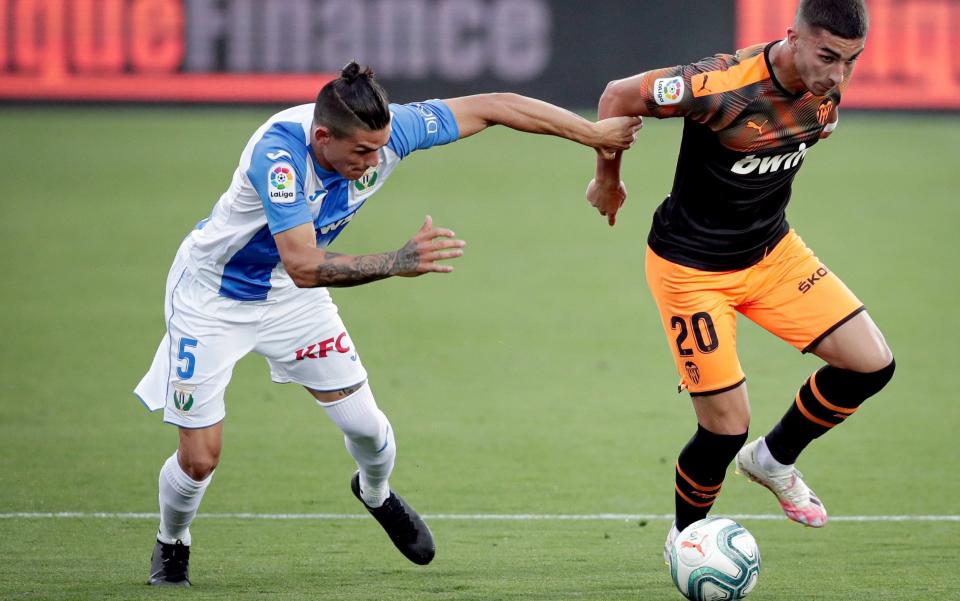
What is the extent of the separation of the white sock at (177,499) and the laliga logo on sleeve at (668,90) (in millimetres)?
2678

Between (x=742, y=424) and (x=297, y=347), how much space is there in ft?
6.85

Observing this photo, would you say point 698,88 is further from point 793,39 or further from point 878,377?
point 878,377

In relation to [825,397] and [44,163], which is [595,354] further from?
[44,163]

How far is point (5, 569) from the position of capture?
637cm

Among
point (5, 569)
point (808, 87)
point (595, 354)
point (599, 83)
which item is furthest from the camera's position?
point (599, 83)

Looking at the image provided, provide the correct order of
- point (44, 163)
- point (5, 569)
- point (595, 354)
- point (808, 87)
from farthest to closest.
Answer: point (44, 163)
point (595, 354)
point (5, 569)
point (808, 87)

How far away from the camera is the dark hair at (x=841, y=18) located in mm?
5781

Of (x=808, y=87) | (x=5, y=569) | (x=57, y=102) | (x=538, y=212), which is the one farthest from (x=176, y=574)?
(x=57, y=102)

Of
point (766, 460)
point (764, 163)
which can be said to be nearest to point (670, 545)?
point (766, 460)

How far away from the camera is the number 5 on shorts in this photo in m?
6.18

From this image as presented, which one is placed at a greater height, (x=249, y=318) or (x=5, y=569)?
Result: (x=249, y=318)

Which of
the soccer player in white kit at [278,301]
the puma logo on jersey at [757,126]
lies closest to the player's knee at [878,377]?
the puma logo on jersey at [757,126]

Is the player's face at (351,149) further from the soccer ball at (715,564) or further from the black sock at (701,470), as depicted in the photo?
the soccer ball at (715,564)

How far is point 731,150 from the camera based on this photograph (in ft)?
20.3
